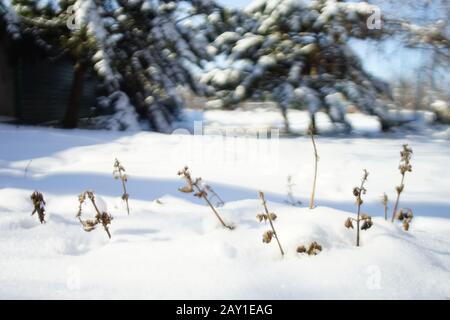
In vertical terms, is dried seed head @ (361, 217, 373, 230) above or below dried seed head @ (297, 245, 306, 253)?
above

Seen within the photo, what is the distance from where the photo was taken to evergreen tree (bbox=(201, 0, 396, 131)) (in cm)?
712

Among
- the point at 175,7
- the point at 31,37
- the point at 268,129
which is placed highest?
the point at 175,7

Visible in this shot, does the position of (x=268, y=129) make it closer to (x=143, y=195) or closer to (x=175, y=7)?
(x=175, y=7)

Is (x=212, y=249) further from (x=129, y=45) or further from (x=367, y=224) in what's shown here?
(x=129, y=45)

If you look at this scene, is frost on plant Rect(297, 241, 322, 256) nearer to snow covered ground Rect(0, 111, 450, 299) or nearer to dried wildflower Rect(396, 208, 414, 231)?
snow covered ground Rect(0, 111, 450, 299)


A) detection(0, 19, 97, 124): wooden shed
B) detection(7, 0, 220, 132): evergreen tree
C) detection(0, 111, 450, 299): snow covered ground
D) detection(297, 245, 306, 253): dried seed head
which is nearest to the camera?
detection(0, 111, 450, 299): snow covered ground

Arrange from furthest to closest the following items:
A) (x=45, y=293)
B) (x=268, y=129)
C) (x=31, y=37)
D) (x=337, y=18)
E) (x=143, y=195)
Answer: (x=268, y=129) < (x=31, y=37) < (x=337, y=18) < (x=143, y=195) < (x=45, y=293)

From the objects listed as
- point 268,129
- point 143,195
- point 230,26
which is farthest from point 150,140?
point 230,26

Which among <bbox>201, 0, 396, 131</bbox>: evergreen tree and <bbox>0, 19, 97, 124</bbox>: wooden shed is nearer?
<bbox>201, 0, 396, 131</bbox>: evergreen tree

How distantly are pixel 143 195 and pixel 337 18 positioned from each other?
6172 mm

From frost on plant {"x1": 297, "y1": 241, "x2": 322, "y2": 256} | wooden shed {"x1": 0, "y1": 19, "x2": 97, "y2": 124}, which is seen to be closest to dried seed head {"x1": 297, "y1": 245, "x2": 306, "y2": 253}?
frost on plant {"x1": 297, "y1": 241, "x2": 322, "y2": 256}

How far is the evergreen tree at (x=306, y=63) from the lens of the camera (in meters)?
7.12

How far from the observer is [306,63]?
24.3 ft

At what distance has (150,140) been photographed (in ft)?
17.3
